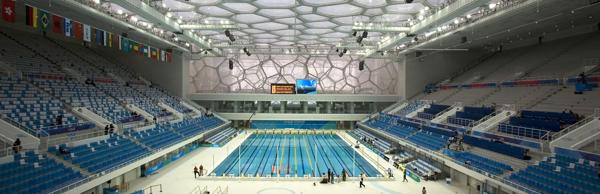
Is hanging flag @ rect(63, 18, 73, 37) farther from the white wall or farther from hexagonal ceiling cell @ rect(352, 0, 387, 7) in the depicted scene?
the white wall

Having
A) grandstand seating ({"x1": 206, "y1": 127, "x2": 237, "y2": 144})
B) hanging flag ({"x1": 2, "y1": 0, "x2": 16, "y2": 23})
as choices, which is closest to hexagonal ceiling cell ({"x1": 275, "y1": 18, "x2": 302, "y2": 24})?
grandstand seating ({"x1": 206, "y1": 127, "x2": 237, "y2": 144})

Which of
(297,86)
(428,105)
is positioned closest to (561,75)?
(428,105)

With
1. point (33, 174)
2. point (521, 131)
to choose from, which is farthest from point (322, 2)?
point (33, 174)

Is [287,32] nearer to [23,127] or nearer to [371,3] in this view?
[371,3]

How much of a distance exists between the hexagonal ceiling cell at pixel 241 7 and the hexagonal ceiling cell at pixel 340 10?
4802 millimetres

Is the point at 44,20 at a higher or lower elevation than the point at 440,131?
higher

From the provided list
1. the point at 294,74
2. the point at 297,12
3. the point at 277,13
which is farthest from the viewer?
the point at 294,74

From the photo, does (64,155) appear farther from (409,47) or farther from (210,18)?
(409,47)

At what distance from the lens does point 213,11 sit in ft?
67.2

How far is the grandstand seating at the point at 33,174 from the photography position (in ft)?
31.7

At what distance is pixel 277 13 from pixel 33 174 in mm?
16144

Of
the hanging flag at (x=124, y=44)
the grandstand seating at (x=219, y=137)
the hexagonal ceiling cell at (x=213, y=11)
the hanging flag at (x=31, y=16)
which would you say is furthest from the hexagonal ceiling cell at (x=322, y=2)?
the grandstand seating at (x=219, y=137)

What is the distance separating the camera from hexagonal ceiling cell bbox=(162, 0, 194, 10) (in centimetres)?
1828

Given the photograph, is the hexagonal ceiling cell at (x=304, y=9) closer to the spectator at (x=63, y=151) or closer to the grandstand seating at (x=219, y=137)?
the grandstand seating at (x=219, y=137)
